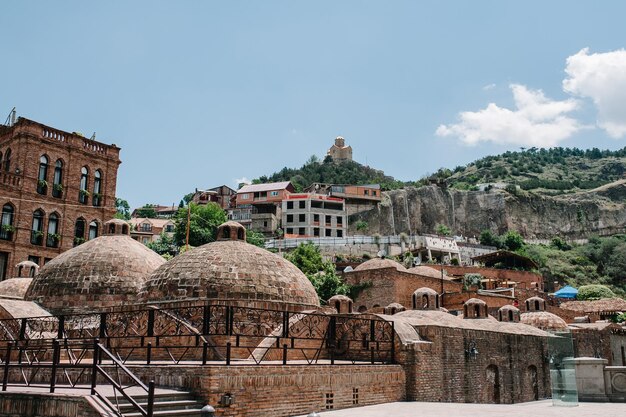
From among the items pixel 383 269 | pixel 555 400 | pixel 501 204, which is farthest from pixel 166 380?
pixel 501 204

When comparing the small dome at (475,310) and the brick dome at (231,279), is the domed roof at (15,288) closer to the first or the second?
the brick dome at (231,279)

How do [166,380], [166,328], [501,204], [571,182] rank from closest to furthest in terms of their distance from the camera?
Answer: 1. [166,380]
2. [166,328]
3. [501,204]
4. [571,182]

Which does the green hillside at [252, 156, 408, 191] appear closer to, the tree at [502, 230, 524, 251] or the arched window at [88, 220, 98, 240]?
the tree at [502, 230, 524, 251]

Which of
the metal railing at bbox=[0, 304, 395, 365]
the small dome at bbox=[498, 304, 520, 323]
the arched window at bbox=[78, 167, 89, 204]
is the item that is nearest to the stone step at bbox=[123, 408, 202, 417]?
the metal railing at bbox=[0, 304, 395, 365]

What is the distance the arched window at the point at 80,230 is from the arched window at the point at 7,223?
3.97 meters

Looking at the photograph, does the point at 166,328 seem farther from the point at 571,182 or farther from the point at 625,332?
the point at 571,182

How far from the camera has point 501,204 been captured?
3846 inches

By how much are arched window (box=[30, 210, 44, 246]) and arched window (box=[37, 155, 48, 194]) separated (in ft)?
4.52

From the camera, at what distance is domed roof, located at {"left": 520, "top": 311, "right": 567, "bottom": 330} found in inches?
1361

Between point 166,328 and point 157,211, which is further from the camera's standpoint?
point 157,211

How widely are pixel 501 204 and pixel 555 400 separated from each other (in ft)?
284

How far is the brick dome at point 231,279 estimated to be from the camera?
17828 mm

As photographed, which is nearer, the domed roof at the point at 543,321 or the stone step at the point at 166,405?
the stone step at the point at 166,405

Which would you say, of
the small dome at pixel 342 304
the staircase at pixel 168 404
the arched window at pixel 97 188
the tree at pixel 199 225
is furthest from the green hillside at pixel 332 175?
the staircase at pixel 168 404
